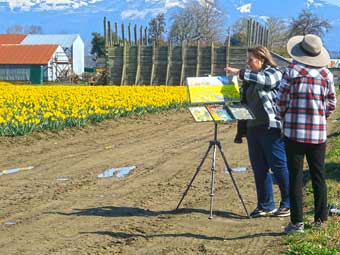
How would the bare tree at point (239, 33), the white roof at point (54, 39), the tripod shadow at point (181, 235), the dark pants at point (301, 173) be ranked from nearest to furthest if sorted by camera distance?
the dark pants at point (301, 173), the tripod shadow at point (181, 235), the bare tree at point (239, 33), the white roof at point (54, 39)

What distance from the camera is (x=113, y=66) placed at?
3622 centimetres

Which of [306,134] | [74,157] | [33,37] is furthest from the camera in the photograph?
[33,37]

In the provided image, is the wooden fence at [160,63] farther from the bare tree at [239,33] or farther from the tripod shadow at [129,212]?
the tripod shadow at [129,212]

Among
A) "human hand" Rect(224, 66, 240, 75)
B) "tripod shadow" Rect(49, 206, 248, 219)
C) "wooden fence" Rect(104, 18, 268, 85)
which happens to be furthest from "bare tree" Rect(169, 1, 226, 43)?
"human hand" Rect(224, 66, 240, 75)

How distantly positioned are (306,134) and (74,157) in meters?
6.62

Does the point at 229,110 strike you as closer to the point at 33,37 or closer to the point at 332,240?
the point at 332,240

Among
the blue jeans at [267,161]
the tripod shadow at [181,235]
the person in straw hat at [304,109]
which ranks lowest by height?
the tripod shadow at [181,235]

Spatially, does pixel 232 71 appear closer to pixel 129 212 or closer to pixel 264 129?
pixel 264 129

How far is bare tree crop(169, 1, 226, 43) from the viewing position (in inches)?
2739

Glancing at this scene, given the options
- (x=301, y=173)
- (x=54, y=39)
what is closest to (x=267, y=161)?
(x=301, y=173)

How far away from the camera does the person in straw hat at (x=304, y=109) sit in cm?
632

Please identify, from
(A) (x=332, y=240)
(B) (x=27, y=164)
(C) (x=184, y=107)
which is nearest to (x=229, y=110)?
(A) (x=332, y=240)

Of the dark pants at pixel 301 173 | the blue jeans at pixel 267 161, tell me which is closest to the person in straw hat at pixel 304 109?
the dark pants at pixel 301 173

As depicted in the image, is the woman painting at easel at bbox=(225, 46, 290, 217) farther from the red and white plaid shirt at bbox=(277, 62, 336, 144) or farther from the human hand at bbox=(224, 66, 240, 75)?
the red and white plaid shirt at bbox=(277, 62, 336, 144)
